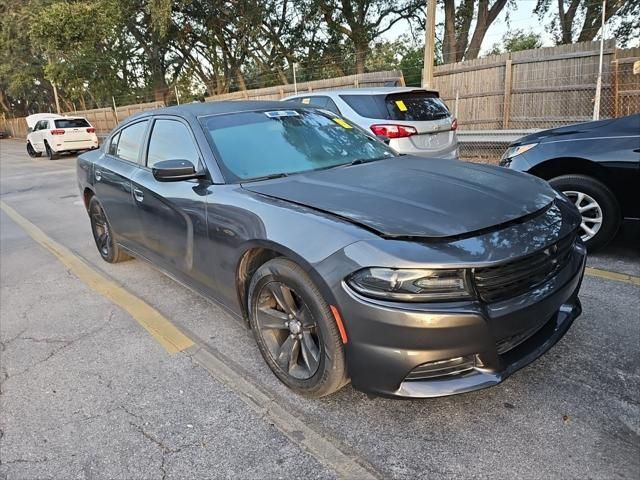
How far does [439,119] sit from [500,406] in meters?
5.12

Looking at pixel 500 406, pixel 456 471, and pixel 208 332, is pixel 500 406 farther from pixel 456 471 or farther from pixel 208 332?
pixel 208 332

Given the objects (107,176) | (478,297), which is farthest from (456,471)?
(107,176)

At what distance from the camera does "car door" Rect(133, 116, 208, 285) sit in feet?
10.0

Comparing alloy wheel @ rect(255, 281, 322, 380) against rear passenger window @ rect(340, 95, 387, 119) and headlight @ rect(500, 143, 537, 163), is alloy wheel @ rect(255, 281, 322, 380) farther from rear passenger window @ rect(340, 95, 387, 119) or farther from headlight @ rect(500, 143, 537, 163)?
rear passenger window @ rect(340, 95, 387, 119)

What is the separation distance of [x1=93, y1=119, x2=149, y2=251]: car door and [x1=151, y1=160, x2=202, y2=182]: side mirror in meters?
1.12

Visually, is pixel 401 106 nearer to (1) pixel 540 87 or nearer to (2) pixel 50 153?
(1) pixel 540 87

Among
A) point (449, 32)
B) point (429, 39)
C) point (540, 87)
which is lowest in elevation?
point (540, 87)

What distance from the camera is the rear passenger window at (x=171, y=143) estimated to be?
125 inches

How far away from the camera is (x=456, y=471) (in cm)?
196

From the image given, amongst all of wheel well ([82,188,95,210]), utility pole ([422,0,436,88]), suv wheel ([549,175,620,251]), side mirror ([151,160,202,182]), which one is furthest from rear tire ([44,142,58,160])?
suv wheel ([549,175,620,251])

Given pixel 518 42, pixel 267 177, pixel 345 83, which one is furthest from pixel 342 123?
pixel 518 42

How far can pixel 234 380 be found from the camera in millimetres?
2729

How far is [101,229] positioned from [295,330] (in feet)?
11.5

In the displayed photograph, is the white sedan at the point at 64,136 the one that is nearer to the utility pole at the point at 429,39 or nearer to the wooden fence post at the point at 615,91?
the utility pole at the point at 429,39
